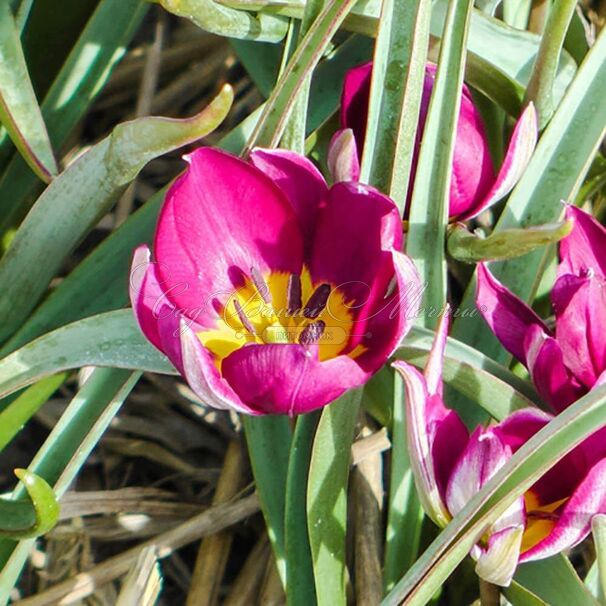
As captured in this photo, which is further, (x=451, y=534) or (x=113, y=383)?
(x=113, y=383)

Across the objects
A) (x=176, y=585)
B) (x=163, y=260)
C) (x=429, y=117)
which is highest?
(x=429, y=117)

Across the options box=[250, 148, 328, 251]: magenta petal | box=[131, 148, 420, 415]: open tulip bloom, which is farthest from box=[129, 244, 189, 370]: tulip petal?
box=[250, 148, 328, 251]: magenta petal

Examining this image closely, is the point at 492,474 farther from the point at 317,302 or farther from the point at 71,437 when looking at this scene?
the point at 71,437

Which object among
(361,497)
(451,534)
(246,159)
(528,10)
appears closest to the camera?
(451,534)

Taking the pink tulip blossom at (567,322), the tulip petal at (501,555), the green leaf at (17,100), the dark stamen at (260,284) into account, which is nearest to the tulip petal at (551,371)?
the pink tulip blossom at (567,322)

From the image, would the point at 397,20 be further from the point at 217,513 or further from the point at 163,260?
the point at 217,513

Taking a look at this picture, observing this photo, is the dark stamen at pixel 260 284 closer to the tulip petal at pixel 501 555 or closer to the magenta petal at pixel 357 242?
the magenta petal at pixel 357 242

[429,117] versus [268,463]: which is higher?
[429,117]

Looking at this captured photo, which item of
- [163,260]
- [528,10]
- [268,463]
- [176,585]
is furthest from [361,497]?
[528,10]
